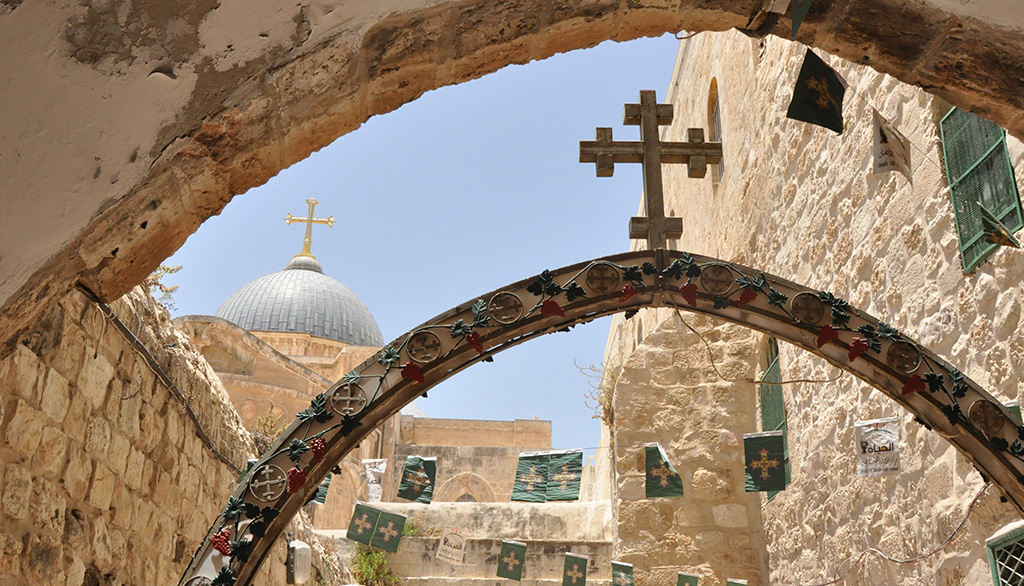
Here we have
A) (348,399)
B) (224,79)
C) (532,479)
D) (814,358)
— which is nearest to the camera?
(224,79)

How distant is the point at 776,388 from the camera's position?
8.76 m

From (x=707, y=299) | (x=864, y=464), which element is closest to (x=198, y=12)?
(x=707, y=299)

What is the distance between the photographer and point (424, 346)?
3.54 meters

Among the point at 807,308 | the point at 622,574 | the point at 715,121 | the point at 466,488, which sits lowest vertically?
the point at 622,574

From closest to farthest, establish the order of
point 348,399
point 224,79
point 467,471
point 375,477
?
point 224,79, point 348,399, point 375,477, point 467,471

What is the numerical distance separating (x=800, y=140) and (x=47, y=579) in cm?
654

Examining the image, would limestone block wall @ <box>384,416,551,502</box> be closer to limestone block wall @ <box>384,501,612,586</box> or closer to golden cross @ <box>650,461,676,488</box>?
limestone block wall @ <box>384,501,612,586</box>

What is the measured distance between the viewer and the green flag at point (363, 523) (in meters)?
10.5

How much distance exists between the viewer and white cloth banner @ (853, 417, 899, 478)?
18.5ft

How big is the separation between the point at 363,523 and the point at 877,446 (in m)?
6.55

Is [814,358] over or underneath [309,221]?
underneath

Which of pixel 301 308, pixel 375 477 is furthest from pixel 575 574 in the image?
pixel 301 308

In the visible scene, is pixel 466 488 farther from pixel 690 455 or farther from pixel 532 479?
pixel 690 455

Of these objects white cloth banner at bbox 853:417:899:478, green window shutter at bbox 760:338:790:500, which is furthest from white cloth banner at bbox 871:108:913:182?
green window shutter at bbox 760:338:790:500
